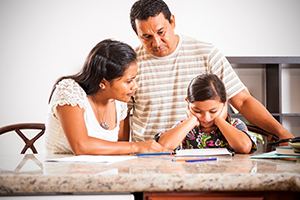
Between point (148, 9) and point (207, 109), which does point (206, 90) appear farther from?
point (148, 9)

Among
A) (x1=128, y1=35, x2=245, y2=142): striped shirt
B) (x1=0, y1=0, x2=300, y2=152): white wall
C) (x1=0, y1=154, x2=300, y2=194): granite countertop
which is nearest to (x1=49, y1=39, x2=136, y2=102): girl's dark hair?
(x1=128, y1=35, x2=245, y2=142): striped shirt

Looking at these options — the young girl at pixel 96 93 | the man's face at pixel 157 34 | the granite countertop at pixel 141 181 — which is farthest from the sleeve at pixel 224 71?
the granite countertop at pixel 141 181

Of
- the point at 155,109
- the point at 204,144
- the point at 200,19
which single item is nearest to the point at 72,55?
the point at 200,19

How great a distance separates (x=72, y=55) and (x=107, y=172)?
2.68m

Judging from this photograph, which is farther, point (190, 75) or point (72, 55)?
point (72, 55)

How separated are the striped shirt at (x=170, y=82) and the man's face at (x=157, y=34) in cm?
8

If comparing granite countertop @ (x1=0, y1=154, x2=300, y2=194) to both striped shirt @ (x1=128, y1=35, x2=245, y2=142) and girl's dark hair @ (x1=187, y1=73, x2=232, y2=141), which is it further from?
striped shirt @ (x1=128, y1=35, x2=245, y2=142)

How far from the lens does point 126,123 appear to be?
1972 mm

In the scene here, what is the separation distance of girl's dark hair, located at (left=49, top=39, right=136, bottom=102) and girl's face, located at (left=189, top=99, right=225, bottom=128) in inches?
15.4

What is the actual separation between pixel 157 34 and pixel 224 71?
0.49 metres

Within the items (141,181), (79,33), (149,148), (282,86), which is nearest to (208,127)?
(149,148)

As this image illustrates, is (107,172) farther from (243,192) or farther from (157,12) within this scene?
(157,12)

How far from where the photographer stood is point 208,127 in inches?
63.6

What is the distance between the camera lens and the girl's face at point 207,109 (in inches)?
59.8
